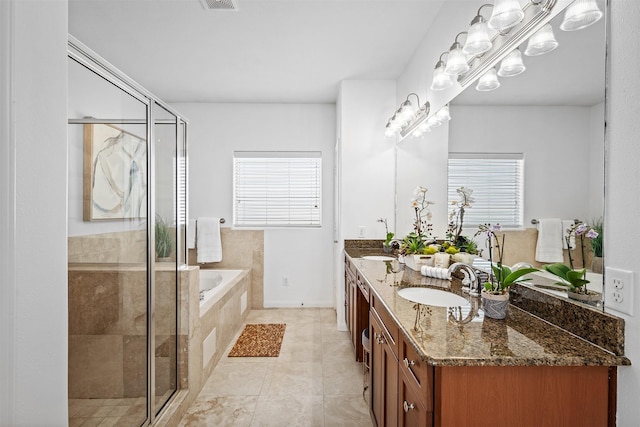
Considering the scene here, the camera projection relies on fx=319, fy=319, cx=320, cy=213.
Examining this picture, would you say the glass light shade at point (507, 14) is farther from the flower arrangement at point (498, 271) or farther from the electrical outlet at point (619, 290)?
the electrical outlet at point (619, 290)

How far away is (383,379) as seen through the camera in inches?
58.2

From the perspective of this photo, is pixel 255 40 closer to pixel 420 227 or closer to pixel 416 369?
pixel 420 227

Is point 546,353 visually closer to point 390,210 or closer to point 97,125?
point 97,125

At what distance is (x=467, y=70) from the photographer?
1740 mm

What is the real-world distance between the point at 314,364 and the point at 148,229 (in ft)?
5.40

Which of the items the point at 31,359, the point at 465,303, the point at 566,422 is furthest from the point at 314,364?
the point at 31,359

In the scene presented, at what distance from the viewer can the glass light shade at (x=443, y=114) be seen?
199cm

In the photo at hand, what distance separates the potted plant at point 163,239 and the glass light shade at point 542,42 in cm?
195

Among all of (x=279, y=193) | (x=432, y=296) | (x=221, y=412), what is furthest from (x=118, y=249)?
(x=279, y=193)

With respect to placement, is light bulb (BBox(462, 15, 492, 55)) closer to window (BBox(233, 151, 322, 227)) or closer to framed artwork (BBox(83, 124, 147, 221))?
framed artwork (BBox(83, 124, 147, 221))

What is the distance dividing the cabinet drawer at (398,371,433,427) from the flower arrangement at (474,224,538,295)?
1.59ft

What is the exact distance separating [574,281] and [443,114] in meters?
1.32

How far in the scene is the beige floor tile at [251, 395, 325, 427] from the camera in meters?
1.87

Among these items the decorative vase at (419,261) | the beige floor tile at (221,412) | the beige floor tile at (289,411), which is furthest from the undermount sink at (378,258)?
the beige floor tile at (221,412)
